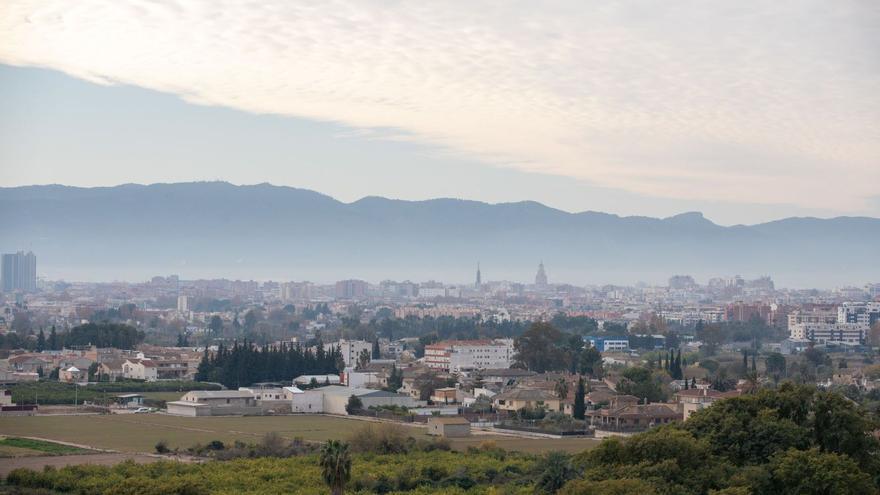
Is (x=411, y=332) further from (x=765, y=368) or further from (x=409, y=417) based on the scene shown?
(x=409, y=417)

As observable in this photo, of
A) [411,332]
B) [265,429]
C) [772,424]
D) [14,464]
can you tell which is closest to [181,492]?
[14,464]

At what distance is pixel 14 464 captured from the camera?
34.2 m

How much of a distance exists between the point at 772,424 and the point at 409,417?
2204 centimetres

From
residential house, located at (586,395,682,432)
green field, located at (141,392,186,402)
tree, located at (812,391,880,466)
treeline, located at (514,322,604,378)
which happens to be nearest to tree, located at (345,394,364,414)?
green field, located at (141,392,186,402)

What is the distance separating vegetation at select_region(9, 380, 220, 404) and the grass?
1202 centimetres

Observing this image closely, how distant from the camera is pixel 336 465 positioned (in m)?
26.0

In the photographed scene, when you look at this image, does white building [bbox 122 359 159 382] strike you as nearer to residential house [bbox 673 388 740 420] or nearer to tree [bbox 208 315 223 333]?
residential house [bbox 673 388 740 420]

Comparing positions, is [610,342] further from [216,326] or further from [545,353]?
[216,326]

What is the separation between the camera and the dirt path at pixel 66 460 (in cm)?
3400

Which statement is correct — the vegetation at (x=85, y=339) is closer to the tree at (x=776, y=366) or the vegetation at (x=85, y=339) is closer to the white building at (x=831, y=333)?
the tree at (x=776, y=366)

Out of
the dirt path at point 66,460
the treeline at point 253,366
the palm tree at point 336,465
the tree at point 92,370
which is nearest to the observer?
the palm tree at point 336,465

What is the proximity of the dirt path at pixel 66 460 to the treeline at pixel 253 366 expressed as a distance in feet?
73.8

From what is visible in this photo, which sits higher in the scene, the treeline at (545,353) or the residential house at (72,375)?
the treeline at (545,353)

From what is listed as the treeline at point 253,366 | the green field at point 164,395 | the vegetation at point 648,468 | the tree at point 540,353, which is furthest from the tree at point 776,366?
the vegetation at point 648,468
